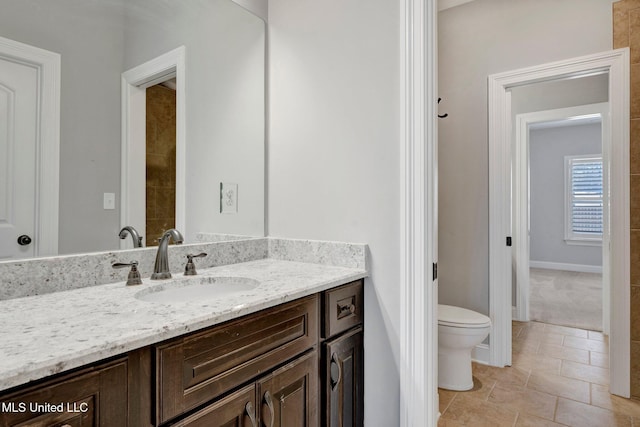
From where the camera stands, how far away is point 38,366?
0.61 m

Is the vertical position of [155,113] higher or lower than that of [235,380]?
higher

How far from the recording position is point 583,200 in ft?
20.6

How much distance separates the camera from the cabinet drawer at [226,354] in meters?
0.81

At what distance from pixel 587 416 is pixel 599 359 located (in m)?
0.98

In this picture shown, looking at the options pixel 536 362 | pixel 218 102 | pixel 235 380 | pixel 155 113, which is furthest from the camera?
pixel 536 362

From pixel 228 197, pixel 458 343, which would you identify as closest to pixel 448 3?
pixel 228 197

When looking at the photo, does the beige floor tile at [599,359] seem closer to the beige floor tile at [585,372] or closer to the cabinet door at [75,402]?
the beige floor tile at [585,372]

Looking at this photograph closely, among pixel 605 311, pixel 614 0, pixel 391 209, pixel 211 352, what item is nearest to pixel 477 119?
pixel 614 0

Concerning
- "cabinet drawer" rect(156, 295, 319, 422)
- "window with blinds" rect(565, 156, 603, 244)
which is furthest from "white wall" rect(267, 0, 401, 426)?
"window with blinds" rect(565, 156, 603, 244)

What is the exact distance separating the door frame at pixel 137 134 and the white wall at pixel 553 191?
6.58 m

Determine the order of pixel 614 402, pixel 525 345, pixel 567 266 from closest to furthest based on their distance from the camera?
1. pixel 614 402
2. pixel 525 345
3. pixel 567 266

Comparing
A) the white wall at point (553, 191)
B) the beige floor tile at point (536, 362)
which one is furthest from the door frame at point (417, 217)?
the white wall at point (553, 191)

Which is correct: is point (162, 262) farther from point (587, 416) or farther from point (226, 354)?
point (587, 416)

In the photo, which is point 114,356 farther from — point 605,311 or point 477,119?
point 605,311
